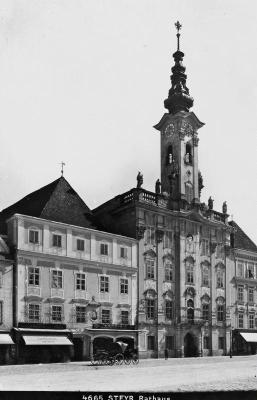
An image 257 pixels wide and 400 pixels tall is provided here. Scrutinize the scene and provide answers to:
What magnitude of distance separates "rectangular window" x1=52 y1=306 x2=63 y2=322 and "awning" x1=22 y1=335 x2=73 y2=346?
161cm

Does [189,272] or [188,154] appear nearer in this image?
[189,272]

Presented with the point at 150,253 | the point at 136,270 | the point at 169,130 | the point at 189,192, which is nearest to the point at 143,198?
the point at 150,253

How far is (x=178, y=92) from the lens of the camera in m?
57.8

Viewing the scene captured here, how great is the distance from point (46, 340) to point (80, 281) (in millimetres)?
6191

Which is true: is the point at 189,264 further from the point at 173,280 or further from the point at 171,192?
the point at 171,192

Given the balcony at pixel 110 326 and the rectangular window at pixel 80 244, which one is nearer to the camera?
the balcony at pixel 110 326

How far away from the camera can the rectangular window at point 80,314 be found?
143 ft

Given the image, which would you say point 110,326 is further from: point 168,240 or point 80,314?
point 168,240

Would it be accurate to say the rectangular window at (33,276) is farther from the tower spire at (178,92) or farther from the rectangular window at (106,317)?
the tower spire at (178,92)

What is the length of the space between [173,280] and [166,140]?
48.5 feet

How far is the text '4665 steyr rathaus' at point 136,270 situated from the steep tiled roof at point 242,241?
0.16 metres

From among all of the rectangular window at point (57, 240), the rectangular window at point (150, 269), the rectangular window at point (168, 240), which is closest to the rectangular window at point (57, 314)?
the rectangular window at point (57, 240)

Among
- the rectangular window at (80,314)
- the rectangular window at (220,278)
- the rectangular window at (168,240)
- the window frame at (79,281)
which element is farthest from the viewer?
the rectangular window at (220,278)

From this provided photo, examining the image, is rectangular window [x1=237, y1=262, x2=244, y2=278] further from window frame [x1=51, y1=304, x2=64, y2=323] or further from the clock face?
window frame [x1=51, y1=304, x2=64, y2=323]
